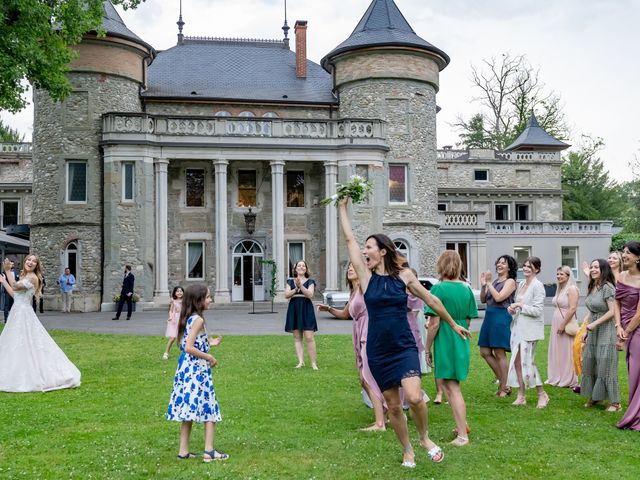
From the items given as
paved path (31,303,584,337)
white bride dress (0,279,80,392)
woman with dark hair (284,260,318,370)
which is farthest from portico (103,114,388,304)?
white bride dress (0,279,80,392)

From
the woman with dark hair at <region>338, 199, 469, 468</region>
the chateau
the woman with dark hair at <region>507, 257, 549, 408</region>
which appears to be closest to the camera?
the woman with dark hair at <region>338, 199, 469, 468</region>

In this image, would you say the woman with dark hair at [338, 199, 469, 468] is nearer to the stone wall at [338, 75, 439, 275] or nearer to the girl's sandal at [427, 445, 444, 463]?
the girl's sandal at [427, 445, 444, 463]

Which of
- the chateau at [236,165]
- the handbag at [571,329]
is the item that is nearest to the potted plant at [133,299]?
the chateau at [236,165]

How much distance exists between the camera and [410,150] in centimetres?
3406

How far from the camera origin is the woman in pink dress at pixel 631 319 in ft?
25.9

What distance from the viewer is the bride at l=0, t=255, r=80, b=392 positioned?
10344 millimetres

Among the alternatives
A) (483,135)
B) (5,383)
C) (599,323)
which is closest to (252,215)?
(5,383)

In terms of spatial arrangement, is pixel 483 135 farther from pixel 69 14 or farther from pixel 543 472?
pixel 543 472

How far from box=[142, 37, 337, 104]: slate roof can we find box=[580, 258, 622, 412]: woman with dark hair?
2774 centimetres

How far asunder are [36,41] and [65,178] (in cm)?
1157

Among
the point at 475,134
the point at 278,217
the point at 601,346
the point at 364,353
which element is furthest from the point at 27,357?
the point at 475,134

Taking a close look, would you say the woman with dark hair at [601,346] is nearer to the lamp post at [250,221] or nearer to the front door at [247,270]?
the lamp post at [250,221]

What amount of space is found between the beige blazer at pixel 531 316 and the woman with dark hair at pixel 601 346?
2.07ft

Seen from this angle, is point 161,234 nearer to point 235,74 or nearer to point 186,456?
point 235,74
